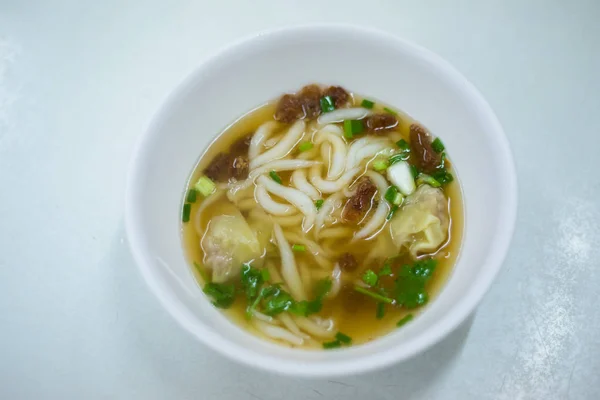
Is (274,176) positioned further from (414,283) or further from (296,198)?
(414,283)

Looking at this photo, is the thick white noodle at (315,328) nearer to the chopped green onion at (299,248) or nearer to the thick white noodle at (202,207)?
the chopped green onion at (299,248)

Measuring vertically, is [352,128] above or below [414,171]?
above

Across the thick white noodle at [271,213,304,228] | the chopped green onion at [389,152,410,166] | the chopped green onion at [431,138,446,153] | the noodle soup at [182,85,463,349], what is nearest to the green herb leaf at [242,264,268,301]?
the noodle soup at [182,85,463,349]

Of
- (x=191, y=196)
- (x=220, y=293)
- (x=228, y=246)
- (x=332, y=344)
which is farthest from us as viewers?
(x=191, y=196)

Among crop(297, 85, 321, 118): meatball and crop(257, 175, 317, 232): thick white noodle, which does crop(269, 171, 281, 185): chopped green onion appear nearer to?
crop(257, 175, 317, 232): thick white noodle

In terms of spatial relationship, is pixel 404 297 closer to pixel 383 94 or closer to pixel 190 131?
pixel 383 94

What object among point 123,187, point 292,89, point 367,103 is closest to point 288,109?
point 292,89

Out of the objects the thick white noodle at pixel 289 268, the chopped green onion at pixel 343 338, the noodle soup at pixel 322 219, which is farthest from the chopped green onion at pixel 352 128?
the chopped green onion at pixel 343 338
